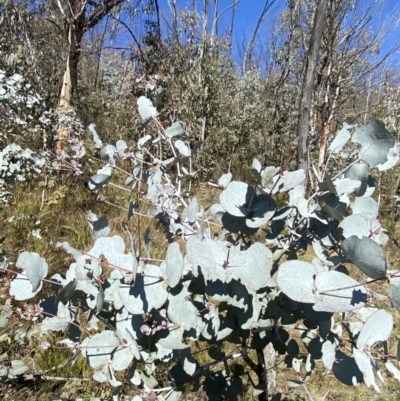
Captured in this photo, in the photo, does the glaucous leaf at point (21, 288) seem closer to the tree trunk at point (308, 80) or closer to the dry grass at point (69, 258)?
the dry grass at point (69, 258)

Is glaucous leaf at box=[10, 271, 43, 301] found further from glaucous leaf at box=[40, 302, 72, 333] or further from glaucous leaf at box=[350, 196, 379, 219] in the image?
glaucous leaf at box=[350, 196, 379, 219]

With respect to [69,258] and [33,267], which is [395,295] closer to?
[33,267]

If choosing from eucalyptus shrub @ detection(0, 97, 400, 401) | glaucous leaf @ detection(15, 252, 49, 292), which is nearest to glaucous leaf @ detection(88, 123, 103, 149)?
eucalyptus shrub @ detection(0, 97, 400, 401)

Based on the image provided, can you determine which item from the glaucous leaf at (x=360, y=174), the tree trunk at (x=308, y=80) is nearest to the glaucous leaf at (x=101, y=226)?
the glaucous leaf at (x=360, y=174)

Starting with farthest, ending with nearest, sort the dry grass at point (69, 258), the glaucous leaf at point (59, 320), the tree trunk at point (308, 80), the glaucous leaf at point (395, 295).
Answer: the tree trunk at point (308, 80)
the dry grass at point (69, 258)
the glaucous leaf at point (59, 320)
the glaucous leaf at point (395, 295)

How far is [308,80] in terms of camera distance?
2.03 meters

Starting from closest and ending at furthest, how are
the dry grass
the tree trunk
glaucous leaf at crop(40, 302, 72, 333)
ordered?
1. glaucous leaf at crop(40, 302, 72, 333)
2. the dry grass
3. the tree trunk

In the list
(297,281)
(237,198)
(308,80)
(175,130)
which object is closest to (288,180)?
(237,198)

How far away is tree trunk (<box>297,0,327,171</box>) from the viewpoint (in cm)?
187

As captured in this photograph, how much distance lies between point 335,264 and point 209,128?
4824 mm

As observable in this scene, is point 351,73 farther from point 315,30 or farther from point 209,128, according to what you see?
point 315,30

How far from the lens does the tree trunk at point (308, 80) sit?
6.12ft

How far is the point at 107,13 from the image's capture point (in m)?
5.38

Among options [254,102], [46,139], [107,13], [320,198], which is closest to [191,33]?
[107,13]
